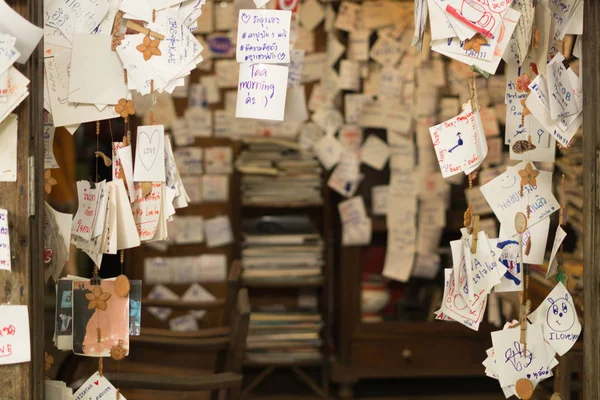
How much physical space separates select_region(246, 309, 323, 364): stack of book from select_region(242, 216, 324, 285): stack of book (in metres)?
0.20

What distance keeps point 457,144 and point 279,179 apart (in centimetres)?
229

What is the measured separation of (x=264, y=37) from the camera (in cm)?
173

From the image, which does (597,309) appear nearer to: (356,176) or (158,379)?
(158,379)

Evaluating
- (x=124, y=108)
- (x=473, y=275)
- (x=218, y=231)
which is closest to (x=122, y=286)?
(x=124, y=108)

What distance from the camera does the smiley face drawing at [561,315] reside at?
5.95ft

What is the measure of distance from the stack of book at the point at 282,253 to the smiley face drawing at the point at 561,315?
88.0 inches

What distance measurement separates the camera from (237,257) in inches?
162

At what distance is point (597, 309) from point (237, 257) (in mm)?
2659

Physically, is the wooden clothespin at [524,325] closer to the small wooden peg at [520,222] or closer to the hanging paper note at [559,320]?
the hanging paper note at [559,320]

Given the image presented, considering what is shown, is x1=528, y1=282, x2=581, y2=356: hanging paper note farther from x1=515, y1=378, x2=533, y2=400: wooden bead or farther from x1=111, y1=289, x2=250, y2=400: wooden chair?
x1=111, y1=289, x2=250, y2=400: wooden chair

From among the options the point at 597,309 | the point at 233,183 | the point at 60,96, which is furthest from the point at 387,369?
the point at 60,96

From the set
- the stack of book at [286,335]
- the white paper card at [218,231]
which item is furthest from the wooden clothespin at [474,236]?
the white paper card at [218,231]

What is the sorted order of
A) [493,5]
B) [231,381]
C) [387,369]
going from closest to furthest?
1. [493,5]
2. [231,381]
3. [387,369]

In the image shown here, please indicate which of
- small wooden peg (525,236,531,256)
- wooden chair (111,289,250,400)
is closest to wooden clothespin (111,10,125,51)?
wooden chair (111,289,250,400)
